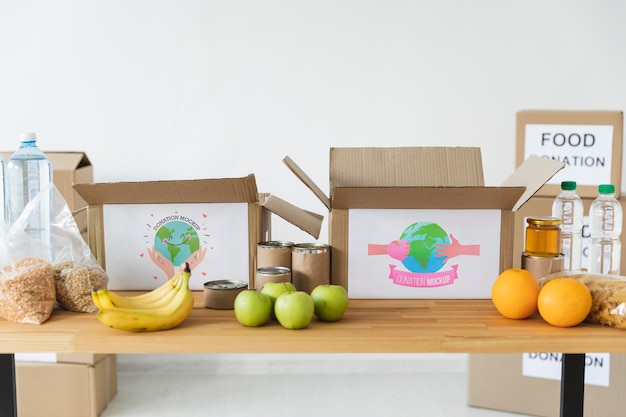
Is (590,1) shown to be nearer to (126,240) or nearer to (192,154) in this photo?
(192,154)

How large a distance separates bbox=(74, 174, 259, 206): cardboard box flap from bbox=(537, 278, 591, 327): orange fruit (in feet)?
2.10

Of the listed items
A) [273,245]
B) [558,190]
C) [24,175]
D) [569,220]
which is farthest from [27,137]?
[558,190]

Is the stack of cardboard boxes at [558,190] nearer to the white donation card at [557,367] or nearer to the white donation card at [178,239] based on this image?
the white donation card at [557,367]

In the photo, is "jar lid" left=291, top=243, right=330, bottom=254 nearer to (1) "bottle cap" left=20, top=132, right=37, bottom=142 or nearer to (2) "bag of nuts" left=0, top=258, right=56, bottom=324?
(2) "bag of nuts" left=0, top=258, right=56, bottom=324

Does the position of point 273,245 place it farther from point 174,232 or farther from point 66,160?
point 66,160

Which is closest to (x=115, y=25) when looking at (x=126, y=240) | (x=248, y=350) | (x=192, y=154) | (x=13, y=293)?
(x=192, y=154)

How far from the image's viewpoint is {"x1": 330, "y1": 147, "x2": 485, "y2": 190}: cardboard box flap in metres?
1.56

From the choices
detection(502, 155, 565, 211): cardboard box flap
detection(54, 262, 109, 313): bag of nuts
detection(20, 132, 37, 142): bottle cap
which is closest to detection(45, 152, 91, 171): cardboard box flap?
detection(20, 132, 37, 142): bottle cap

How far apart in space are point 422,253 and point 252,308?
0.41m

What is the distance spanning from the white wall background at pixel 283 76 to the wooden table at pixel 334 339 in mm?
1785

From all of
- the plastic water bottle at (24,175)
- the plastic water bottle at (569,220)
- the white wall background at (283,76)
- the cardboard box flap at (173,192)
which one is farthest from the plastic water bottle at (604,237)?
the plastic water bottle at (24,175)

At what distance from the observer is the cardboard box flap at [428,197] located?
56.8 inches

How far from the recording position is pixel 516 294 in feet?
4.44

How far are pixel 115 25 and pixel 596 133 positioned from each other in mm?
2013
